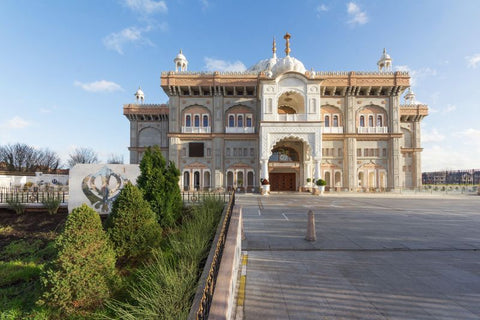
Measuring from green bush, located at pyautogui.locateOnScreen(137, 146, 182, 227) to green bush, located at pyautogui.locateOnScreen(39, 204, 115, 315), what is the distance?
3496mm

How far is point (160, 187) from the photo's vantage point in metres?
7.25

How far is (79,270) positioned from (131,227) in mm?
1733

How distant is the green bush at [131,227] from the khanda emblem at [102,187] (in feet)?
11.9

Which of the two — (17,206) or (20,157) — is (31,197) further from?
(20,157)

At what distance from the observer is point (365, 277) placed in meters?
4.07

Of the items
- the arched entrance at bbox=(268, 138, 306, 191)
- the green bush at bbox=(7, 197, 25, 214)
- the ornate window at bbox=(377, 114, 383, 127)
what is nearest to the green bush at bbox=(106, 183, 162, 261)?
the green bush at bbox=(7, 197, 25, 214)

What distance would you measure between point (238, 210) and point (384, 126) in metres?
30.6

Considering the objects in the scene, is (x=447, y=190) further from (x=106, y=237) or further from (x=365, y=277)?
(x=106, y=237)

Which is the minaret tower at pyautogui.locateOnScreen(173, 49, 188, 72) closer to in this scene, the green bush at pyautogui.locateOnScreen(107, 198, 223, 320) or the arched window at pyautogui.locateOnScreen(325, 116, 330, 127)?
the arched window at pyautogui.locateOnScreen(325, 116, 330, 127)

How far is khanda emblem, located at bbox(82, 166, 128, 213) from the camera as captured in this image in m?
8.15

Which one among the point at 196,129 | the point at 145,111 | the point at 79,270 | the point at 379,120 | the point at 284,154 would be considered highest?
the point at 145,111

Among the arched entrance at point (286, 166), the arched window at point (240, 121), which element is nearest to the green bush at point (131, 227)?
the arched entrance at point (286, 166)

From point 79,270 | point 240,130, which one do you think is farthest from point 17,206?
point 240,130

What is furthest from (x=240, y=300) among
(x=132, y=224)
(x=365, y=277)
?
(x=132, y=224)
